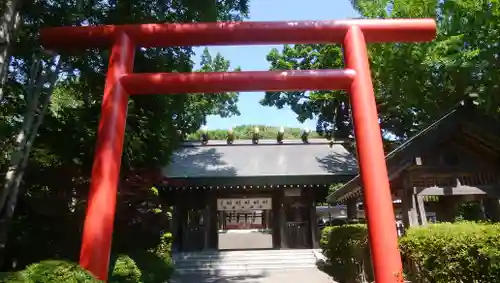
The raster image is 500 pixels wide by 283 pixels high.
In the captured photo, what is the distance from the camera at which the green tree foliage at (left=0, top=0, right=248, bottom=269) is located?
22.5 feet

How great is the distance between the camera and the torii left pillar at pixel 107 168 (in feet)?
15.9

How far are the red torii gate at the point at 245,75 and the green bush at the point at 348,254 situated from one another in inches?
147

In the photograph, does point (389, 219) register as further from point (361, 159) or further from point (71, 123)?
point (71, 123)

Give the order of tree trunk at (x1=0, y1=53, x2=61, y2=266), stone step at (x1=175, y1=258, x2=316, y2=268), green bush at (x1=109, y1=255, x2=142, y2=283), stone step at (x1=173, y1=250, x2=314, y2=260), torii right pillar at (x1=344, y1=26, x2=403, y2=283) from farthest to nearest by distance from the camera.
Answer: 1. stone step at (x1=173, y1=250, x2=314, y2=260)
2. stone step at (x1=175, y1=258, x2=316, y2=268)
3. green bush at (x1=109, y1=255, x2=142, y2=283)
4. tree trunk at (x1=0, y1=53, x2=61, y2=266)
5. torii right pillar at (x1=344, y1=26, x2=403, y2=283)

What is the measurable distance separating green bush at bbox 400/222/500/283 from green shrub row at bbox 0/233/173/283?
449 centimetres

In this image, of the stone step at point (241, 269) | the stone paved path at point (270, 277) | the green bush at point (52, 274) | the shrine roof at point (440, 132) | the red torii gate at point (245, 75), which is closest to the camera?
the green bush at point (52, 274)

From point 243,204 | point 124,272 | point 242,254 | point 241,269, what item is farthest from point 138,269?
point 243,204

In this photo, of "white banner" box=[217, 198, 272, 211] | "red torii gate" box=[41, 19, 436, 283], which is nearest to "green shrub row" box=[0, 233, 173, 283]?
"red torii gate" box=[41, 19, 436, 283]

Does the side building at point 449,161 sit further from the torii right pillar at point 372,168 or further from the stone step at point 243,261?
the stone step at point 243,261

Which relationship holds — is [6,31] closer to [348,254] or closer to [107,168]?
[107,168]

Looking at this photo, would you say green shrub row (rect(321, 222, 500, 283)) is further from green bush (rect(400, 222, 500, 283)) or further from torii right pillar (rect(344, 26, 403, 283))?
torii right pillar (rect(344, 26, 403, 283))

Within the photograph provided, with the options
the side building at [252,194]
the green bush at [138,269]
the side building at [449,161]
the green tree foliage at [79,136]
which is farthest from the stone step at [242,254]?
the side building at [449,161]

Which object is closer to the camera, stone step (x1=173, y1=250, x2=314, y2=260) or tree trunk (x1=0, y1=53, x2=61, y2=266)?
tree trunk (x1=0, y1=53, x2=61, y2=266)

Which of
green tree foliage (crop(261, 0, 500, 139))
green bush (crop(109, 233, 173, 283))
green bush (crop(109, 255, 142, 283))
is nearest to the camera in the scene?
green bush (crop(109, 255, 142, 283))
